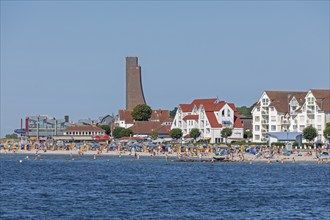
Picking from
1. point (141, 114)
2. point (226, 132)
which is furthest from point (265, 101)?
point (141, 114)

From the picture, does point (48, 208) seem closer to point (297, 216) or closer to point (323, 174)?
point (297, 216)

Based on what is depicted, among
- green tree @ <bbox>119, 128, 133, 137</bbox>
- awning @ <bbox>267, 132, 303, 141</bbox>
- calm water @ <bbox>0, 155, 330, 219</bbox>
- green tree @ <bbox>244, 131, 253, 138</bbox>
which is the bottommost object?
calm water @ <bbox>0, 155, 330, 219</bbox>

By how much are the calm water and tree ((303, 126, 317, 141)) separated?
114ft

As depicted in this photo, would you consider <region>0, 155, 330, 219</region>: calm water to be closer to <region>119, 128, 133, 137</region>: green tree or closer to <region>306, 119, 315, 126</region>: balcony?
<region>306, 119, 315, 126</region>: balcony

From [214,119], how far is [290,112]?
1734cm

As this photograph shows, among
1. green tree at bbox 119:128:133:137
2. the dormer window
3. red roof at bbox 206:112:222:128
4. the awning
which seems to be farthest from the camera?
green tree at bbox 119:128:133:137

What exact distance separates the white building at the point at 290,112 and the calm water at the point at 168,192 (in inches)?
1574

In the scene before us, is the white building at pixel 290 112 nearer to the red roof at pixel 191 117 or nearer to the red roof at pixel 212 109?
the red roof at pixel 212 109

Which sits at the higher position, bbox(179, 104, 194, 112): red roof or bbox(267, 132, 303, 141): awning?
bbox(179, 104, 194, 112): red roof

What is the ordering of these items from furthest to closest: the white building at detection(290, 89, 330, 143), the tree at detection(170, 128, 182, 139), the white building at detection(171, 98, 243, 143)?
the tree at detection(170, 128, 182, 139), the white building at detection(171, 98, 243, 143), the white building at detection(290, 89, 330, 143)

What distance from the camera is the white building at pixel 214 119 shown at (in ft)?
500

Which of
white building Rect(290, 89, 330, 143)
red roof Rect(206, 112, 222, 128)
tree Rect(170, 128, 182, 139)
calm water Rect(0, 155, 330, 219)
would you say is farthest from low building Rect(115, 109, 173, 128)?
calm water Rect(0, 155, 330, 219)

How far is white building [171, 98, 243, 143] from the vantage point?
15250 cm

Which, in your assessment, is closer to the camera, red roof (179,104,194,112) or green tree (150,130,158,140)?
red roof (179,104,194,112)
